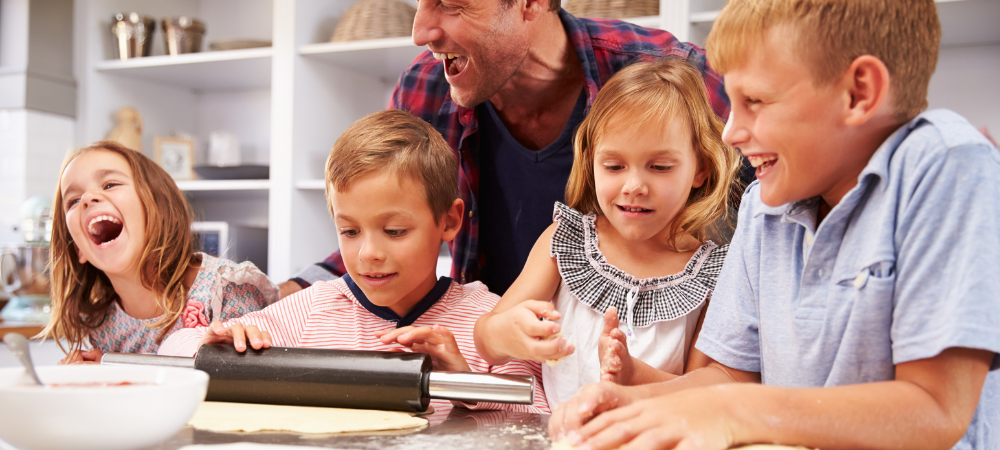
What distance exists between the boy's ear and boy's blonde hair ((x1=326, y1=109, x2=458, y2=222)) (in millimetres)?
658

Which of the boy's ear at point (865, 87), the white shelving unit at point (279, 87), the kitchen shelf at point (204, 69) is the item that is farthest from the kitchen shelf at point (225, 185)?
the boy's ear at point (865, 87)

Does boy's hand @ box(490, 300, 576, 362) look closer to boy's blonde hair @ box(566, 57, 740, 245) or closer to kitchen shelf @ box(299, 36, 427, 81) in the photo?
boy's blonde hair @ box(566, 57, 740, 245)

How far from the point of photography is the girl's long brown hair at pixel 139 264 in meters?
1.47

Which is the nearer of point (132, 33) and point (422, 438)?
point (422, 438)

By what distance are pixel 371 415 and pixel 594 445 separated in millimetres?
265

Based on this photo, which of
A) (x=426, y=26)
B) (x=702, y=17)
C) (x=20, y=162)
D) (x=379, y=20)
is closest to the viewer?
(x=426, y=26)

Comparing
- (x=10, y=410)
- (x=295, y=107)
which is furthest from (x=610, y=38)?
(x=295, y=107)

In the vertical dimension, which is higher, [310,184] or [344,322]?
[310,184]

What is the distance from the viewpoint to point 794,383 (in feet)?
2.60

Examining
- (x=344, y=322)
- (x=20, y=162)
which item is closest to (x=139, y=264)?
(x=344, y=322)

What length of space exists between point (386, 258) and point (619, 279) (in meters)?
0.35

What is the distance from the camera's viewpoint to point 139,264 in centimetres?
146

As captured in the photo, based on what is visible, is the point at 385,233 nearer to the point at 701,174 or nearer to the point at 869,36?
the point at 701,174

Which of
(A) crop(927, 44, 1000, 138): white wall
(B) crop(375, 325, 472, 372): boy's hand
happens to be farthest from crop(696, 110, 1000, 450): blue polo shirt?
(A) crop(927, 44, 1000, 138): white wall
